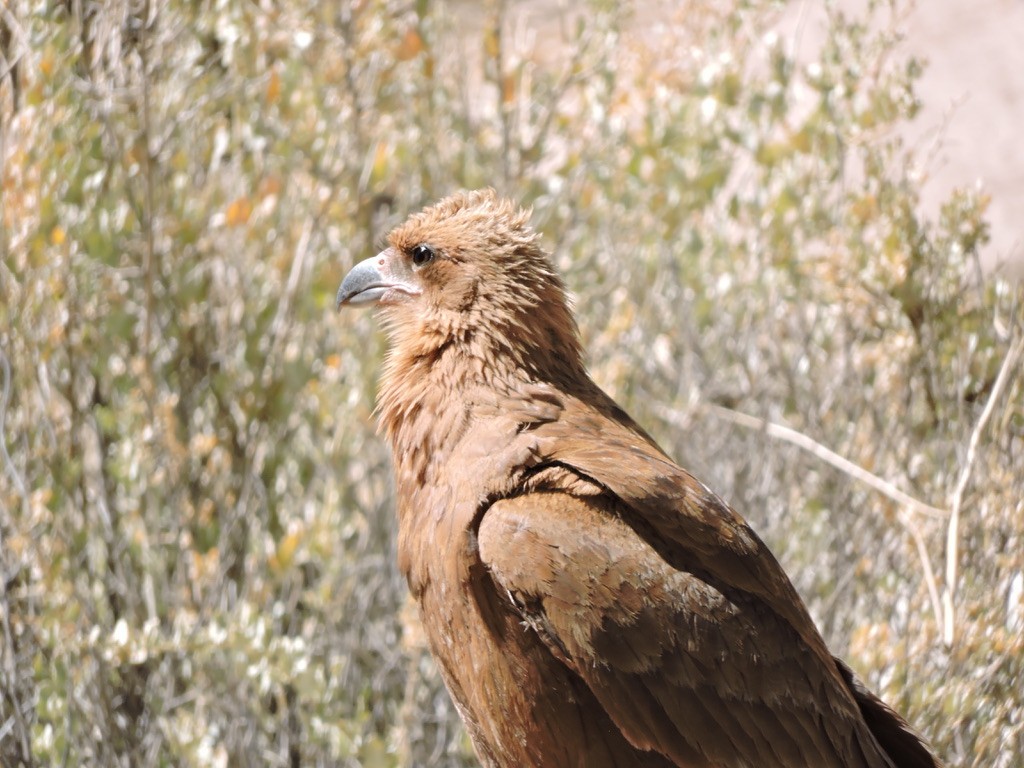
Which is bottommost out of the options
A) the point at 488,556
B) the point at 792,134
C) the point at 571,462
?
the point at 488,556

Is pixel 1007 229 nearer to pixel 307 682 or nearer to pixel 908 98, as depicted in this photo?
pixel 908 98

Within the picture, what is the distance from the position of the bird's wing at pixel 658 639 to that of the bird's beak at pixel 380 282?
903 millimetres

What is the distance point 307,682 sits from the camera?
12.8 feet

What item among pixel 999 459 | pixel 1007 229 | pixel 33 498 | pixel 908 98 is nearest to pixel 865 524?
pixel 999 459

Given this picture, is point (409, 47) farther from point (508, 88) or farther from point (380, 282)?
point (380, 282)

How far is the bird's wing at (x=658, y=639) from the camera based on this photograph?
9.71ft

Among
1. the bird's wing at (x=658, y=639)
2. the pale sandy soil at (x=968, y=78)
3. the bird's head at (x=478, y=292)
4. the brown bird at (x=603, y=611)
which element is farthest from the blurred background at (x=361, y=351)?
the pale sandy soil at (x=968, y=78)

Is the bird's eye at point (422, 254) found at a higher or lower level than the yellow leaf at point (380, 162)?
lower

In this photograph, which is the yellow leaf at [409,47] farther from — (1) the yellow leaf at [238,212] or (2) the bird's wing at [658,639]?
(2) the bird's wing at [658,639]

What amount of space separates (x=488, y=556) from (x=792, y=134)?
3727 mm

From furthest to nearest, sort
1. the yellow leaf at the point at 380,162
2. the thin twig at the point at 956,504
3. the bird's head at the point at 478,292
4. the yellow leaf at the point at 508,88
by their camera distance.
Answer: the yellow leaf at the point at 508,88, the yellow leaf at the point at 380,162, the thin twig at the point at 956,504, the bird's head at the point at 478,292

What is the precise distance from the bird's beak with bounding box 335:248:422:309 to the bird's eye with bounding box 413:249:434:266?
37 millimetres

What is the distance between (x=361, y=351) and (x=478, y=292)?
77.6 inches

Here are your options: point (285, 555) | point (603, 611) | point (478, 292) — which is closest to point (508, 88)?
point (285, 555)
